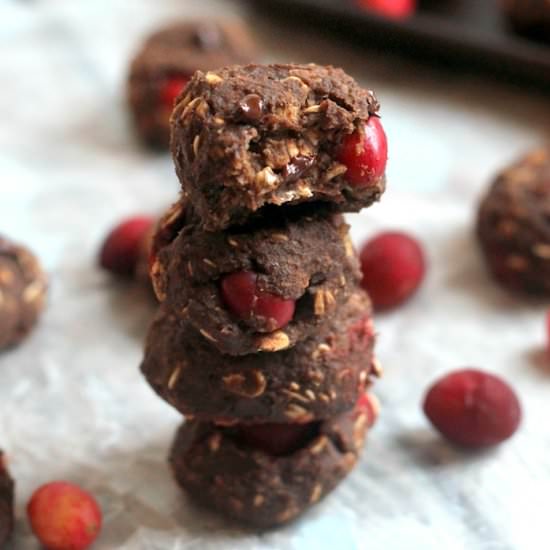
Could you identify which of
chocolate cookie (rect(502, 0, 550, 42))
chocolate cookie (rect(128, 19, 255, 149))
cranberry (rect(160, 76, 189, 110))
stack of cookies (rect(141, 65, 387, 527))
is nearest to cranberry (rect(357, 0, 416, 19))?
chocolate cookie (rect(502, 0, 550, 42))

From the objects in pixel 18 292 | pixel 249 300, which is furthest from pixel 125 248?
pixel 249 300

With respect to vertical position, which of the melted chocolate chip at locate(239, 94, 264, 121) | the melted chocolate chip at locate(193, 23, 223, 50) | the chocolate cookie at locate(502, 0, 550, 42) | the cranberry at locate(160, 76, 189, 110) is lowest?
the cranberry at locate(160, 76, 189, 110)

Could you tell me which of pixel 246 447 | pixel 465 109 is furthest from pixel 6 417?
pixel 465 109

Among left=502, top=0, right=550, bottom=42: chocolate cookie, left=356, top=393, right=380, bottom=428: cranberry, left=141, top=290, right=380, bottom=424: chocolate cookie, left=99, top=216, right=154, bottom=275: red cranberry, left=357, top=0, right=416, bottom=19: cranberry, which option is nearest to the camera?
left=141, top=290, right=380, bottom=424: chocolate cookie

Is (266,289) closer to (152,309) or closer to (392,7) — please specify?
(152,309)

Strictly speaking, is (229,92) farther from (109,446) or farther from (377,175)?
(109,446)

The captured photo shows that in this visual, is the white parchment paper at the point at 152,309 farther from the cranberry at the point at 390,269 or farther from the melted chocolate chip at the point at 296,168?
the melted chocolate chip at the point at 296,168

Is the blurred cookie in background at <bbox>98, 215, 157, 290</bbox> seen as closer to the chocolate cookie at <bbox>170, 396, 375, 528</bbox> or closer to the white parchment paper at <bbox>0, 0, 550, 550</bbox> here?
the white parchment paper at <bbox>0, 0, 550, 550</bbox>
